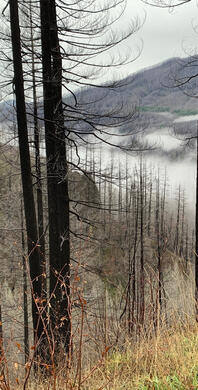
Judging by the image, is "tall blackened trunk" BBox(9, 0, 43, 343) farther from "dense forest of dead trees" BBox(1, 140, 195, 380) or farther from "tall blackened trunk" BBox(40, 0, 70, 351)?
"dense forest of dead trees" BBox(1, 140, 195, 380)

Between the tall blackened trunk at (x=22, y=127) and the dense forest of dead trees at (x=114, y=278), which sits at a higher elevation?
the tall blackened trunk at (x=22, y=127)

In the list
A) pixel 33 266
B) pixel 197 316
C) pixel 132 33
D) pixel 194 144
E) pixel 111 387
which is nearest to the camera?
pixel 111 387

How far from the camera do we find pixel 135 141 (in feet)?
23.4

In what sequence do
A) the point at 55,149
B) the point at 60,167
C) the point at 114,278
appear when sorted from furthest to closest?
the point at 114,278, the point at 55,149, the point at 60,167

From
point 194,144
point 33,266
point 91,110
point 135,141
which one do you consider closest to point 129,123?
point 135,141

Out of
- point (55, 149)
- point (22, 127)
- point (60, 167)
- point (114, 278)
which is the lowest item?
point (114, 278)

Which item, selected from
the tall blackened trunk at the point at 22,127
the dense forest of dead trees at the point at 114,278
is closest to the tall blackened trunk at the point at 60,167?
the dense forest of dead trees at the point at 114,278

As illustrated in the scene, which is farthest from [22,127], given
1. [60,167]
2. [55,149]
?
[60,167]

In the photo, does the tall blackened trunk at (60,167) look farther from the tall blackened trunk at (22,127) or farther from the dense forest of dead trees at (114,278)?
the tall blackened trunk at (22,127)

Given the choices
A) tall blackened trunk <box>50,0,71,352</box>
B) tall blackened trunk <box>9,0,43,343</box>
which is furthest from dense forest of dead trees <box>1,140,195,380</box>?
tall blackened trunk <box>9,0,43,343</box>

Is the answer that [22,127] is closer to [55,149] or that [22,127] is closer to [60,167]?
[55,149]

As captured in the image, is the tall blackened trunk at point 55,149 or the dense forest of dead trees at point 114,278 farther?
the tall blackened trunk at point 55,149

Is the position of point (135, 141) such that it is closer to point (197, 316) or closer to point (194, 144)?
point (194, 144)

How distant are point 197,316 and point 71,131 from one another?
4414 mm
